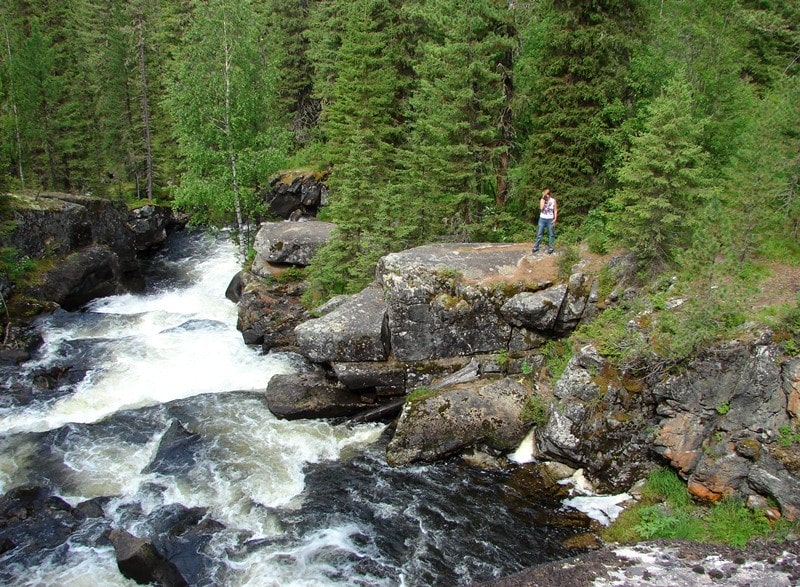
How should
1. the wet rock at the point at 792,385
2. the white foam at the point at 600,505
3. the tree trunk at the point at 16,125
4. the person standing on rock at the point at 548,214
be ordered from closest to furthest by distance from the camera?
the wet rock at the point at 792,385, the white foam at the point at 600,505, the person standing on rock at the point at 548,214, the tree trunk at the point at 16,125

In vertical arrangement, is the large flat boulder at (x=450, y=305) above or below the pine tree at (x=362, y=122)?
below

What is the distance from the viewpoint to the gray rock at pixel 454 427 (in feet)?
47.8

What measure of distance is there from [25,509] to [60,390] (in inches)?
239

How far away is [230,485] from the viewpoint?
1366cm

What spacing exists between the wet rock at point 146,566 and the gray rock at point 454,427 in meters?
5.94

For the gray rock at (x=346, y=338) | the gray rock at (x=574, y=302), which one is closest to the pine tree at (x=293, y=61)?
the gray rock at (x=346, y=338)

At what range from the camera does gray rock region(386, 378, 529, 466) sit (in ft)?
47.8

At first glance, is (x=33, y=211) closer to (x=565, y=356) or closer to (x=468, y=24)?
(x=468, y=24)

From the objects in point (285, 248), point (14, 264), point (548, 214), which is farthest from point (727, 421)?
point (14, 264)

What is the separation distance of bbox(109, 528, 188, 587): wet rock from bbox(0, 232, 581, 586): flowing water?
0.32m

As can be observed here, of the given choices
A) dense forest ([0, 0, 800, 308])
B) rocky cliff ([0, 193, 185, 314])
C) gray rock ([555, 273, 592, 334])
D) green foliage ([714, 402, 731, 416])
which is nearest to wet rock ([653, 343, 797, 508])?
green foliage ([714, 402, 731, 416])

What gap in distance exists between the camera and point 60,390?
17.9 m

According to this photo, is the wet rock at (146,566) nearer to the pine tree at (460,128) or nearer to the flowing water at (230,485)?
the flowing water at (230,485)

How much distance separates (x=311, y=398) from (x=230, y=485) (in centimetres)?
393
